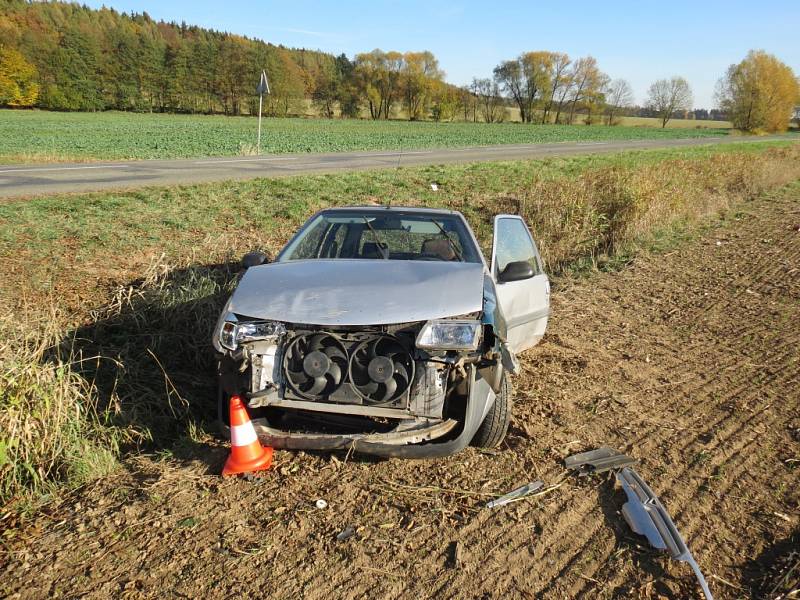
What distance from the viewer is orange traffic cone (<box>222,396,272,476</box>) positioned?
3471mm

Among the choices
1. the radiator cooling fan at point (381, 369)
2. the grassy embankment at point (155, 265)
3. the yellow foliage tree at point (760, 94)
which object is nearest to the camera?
the radiator cooling fan at point (381, 369)

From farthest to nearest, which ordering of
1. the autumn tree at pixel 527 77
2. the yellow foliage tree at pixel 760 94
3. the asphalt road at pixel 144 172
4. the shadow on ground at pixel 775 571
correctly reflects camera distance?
the autumn tree at pixel 527 77 → the yellow foliage tree at pixel 760 94 → the asphalt road at pixel 144 172 → the shadow on ground at pixel 775 571

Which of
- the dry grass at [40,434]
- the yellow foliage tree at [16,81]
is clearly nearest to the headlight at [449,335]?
the dry grass at [40,434]

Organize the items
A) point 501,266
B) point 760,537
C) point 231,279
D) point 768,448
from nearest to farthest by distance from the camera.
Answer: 1. point 760,537
2. point 768,448
3. point 501,266
4. point 231,279

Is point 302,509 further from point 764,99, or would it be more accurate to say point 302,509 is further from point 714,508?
point 764,99

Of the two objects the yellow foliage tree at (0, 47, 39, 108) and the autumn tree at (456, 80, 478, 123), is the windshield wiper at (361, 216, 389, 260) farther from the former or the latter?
the autumn tree at (456, 80, 478, 123)

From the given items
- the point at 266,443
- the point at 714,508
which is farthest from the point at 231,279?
the point at 714,508

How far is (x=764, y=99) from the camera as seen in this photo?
252ft

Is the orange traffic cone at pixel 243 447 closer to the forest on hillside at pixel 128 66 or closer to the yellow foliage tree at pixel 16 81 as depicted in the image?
the yellow foliage tree at pixel 16 81

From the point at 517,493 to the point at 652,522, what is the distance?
2.37 feet

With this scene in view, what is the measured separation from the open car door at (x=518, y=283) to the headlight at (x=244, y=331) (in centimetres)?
168

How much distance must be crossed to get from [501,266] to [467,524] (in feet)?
7.89

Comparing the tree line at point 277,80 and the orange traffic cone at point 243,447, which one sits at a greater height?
the tree line at point 277,80

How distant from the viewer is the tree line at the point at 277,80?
65.9 metres
